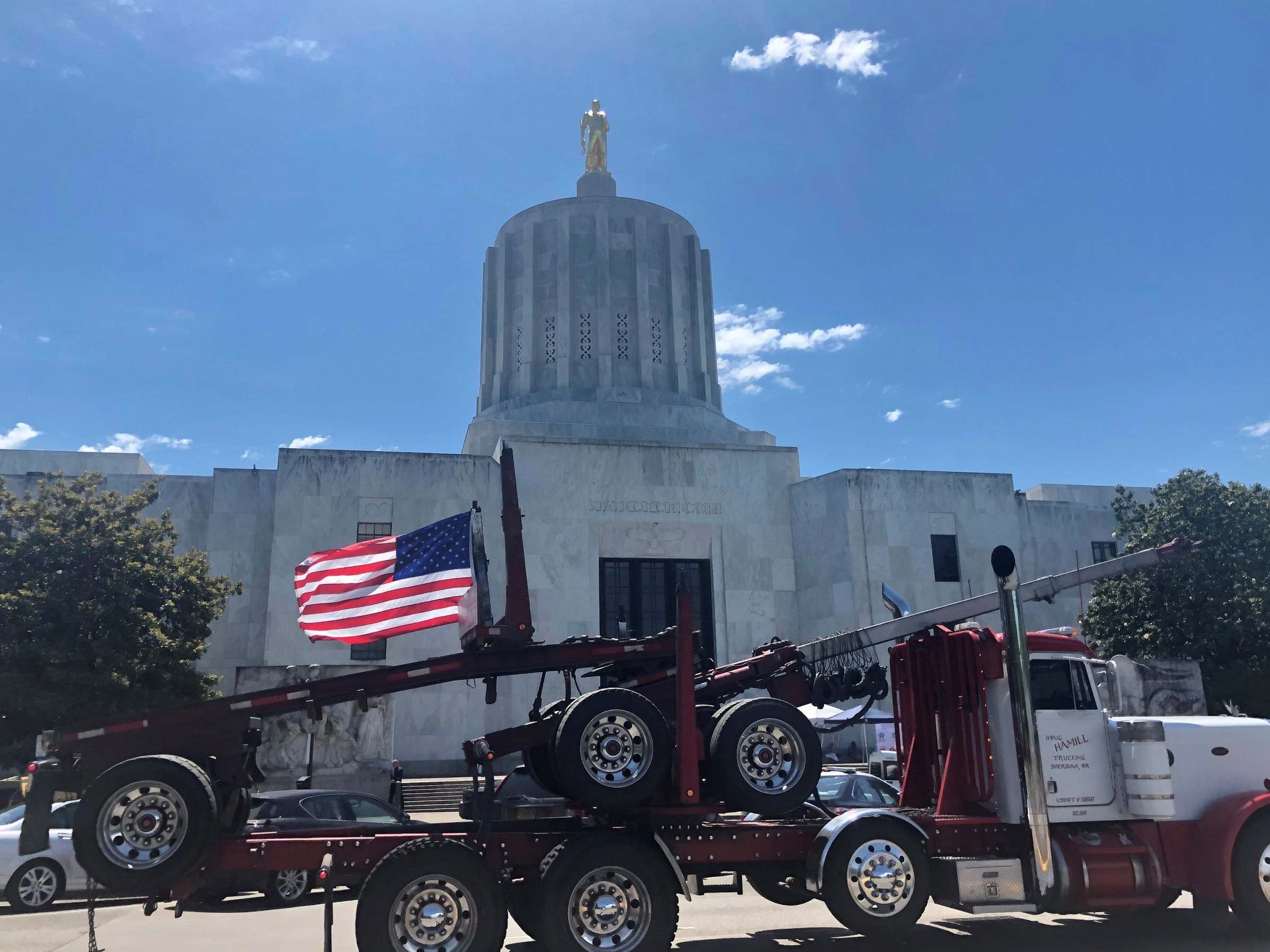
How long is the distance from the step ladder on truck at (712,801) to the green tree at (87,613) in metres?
13.9

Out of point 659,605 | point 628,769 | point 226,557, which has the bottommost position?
point 628,769

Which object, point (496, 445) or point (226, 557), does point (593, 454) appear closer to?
point (496, 445)

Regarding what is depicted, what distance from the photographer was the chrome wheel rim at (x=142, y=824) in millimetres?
7930

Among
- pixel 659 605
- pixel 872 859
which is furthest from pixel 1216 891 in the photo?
pixel 659 605

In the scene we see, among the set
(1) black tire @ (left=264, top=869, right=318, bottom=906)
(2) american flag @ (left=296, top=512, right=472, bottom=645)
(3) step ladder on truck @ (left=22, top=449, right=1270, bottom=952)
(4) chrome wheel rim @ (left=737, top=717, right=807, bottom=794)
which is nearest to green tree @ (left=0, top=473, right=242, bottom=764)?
(1) black tire @ (left=264, top=869, right=318, bottom=906)

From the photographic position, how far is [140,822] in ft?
26.4

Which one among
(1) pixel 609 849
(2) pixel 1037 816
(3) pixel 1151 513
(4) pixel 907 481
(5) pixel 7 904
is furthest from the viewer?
(4) pixel 907 481

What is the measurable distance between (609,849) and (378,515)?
25.5m

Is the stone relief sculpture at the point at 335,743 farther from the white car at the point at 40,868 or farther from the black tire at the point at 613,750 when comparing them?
the black tire at the point at 613,750

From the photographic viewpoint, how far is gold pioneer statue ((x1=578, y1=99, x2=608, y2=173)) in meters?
42.6

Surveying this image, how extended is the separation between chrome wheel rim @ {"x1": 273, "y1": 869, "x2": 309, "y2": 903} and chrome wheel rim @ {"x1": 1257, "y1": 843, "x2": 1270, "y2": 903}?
1089cm

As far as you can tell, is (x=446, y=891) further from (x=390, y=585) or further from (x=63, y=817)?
(x=63, y=817)

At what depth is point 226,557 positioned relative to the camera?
33.9 m

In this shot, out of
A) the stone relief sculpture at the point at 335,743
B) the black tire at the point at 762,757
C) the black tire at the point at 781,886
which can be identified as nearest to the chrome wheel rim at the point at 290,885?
the black tire at the point at 781,886
